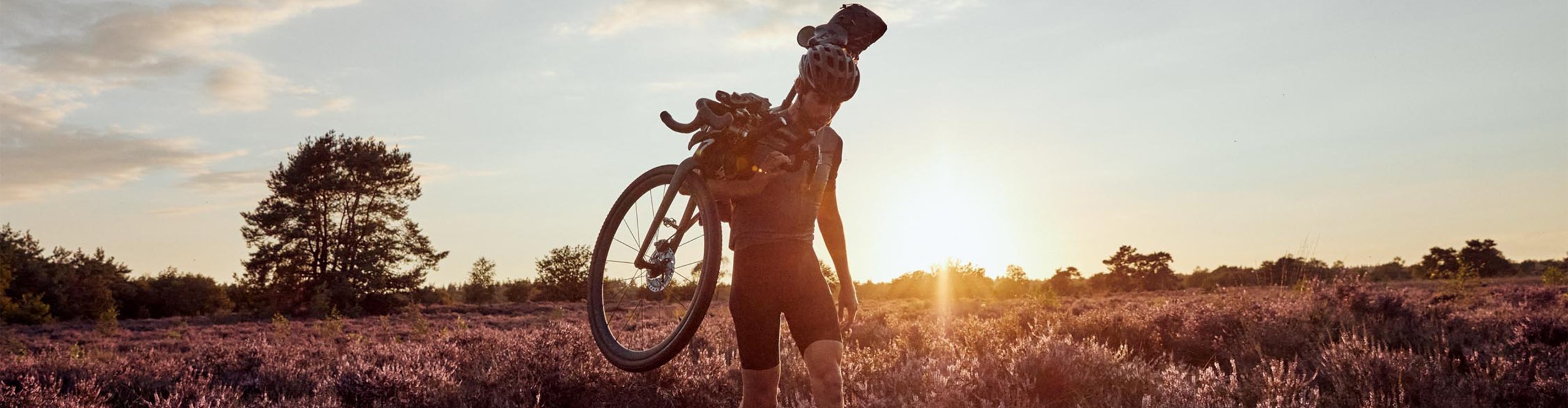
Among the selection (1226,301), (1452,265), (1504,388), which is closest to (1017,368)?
(1504,388)

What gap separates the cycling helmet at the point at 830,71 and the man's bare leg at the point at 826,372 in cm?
122

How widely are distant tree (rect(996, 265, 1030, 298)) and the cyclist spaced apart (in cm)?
3137

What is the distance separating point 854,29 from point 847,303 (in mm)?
1505

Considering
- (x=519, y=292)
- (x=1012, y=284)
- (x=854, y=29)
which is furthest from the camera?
(x=519, y=292)

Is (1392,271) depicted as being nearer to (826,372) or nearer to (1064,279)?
(1064,279)

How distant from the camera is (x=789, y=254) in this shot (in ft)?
13.3

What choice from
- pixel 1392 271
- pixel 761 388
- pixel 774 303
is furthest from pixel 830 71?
pixel 1392 271

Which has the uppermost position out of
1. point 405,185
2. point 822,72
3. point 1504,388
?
point 405,185

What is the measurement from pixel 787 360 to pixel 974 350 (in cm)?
254

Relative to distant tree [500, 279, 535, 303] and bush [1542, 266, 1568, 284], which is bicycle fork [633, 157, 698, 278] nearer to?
bush [1542, 266, 1568, 284]

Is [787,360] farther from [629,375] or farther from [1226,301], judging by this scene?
[1226,301]

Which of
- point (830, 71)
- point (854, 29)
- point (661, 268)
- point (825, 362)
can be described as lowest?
point (825, 362)

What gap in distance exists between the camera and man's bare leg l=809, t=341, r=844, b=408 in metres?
3.85

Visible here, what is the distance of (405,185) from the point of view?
41281 millimetres
